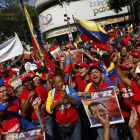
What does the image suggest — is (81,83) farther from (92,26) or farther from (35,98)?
(92,26)

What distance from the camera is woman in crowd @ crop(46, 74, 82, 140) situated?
112 inches

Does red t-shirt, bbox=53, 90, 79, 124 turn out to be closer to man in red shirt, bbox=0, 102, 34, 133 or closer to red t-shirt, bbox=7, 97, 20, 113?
man in red shirt, bbox=0, 102, 34, 133

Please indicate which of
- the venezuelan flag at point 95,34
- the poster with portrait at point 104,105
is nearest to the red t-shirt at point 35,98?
the poster with portrait at point 104,105

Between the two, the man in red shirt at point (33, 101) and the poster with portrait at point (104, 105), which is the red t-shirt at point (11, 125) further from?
the poster with portrait at point (104, 105)

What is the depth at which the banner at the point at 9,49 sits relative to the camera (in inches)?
193

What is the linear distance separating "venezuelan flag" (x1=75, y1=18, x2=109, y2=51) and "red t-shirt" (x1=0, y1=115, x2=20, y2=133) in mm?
3667

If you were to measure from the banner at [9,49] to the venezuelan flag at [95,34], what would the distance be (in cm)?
210

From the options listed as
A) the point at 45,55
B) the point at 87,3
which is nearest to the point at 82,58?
the point at 45,55

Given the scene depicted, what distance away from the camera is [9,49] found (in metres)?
5.07

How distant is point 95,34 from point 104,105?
3517 millimetres

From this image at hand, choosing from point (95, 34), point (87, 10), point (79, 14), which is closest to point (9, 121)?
point (95, 34)

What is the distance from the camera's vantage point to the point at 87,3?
36562mm

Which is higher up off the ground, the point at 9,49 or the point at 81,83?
the point at 9,49

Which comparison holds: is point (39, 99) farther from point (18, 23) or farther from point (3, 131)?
point (18, 23)
